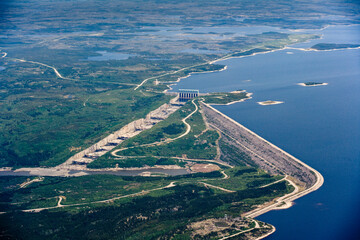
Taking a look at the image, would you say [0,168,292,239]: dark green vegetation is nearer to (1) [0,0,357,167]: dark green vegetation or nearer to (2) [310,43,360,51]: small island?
(1) [0,0,357,167]: dark green vegetation

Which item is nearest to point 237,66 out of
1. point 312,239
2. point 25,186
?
point 25,186

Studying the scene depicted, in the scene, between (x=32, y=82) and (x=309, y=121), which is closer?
(x=309, y=121)

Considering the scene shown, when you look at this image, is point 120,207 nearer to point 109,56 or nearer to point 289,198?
point 289,198

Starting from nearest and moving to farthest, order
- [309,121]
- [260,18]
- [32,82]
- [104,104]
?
[309,121]
[104,104]
[32,82]
[260,18]

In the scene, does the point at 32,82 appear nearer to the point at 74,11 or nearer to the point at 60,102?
the point at 60,102

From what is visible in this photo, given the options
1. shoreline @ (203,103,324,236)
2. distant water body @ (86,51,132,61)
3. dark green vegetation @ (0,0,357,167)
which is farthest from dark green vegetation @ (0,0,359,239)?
distant water body @ (86,51,132,61)

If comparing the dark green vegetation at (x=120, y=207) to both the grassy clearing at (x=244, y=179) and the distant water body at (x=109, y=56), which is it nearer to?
the grassy clearing at (x=244, y=179)

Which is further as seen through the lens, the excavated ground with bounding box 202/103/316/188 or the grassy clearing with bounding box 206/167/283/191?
the excavated ground with bounding box 202/103/316/188

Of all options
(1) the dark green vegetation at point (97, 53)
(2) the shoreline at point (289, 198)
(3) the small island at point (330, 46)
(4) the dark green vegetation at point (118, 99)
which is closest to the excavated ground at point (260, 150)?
(2) the shoreline at point (289, 198)

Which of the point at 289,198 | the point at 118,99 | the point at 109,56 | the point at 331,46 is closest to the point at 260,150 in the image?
the point at 289,198
